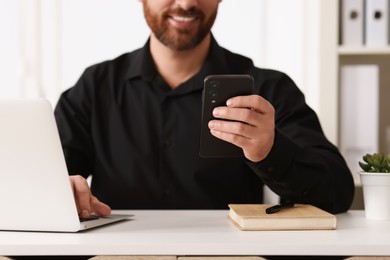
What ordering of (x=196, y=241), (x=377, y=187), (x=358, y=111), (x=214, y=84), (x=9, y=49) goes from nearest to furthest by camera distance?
1. (x=196, y=241)
2. (x=214, y=84)
3. (x=377, y=187)
4. (x=358, y=111)
5. (x=9, y=49)

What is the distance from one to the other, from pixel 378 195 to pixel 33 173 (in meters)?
0.74

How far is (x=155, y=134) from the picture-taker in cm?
190

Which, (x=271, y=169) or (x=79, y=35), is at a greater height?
(x=79, y=35)

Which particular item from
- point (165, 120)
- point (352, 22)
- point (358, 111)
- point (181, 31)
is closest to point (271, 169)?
point (165, 120)

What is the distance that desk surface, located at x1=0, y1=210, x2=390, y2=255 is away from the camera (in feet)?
3.18

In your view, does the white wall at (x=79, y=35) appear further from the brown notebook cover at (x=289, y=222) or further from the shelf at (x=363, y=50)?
the brown notebook cover at (x=289, y=222)

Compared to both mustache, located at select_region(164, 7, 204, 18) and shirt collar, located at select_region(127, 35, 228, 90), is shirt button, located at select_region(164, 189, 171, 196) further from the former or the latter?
mustache, located at select_region(164, 7, 204, 18)

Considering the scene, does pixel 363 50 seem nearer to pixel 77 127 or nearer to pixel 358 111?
pixel 358 111

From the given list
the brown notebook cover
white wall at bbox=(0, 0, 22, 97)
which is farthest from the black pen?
white wall at bbox=(0, 0, 22, 97)

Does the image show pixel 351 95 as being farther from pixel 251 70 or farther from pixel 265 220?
pixel 265 220

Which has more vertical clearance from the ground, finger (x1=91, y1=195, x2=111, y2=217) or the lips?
the lips

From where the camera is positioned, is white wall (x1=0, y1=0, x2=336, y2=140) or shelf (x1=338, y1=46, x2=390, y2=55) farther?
white wall (x1=0, y1=0, x2=336, y2=140)

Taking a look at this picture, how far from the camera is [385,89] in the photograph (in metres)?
2.36

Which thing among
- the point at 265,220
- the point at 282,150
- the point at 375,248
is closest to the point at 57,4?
the point at 282,150
